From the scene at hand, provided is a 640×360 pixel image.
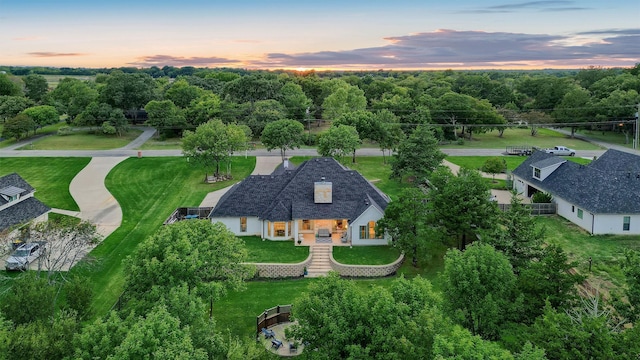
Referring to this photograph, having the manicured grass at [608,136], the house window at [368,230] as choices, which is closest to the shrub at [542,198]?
the house window at [368,230]

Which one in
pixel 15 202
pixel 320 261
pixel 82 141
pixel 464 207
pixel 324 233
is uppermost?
pixel 82 141

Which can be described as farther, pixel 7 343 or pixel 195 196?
pixel 195 196

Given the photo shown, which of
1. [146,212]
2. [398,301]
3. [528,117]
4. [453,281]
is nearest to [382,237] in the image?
[453,281]

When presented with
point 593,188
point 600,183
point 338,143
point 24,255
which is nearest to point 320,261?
point 24,255

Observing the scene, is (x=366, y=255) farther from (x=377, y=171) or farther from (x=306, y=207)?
(x=377, y=171)

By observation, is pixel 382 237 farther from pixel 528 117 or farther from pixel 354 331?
pixel 528 117

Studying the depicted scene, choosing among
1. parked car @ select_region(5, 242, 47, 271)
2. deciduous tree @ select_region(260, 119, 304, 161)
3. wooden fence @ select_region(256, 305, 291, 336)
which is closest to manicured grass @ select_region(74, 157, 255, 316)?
parked car @ select_region(5, 242, 47, 271)

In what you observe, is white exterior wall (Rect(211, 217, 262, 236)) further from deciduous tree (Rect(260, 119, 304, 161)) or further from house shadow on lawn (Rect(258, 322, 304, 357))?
deciduous tree (Rect(260, 119, 304, 161))

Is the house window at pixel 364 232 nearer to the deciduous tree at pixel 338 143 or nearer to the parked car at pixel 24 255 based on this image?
the parked car at pixel 24 255
